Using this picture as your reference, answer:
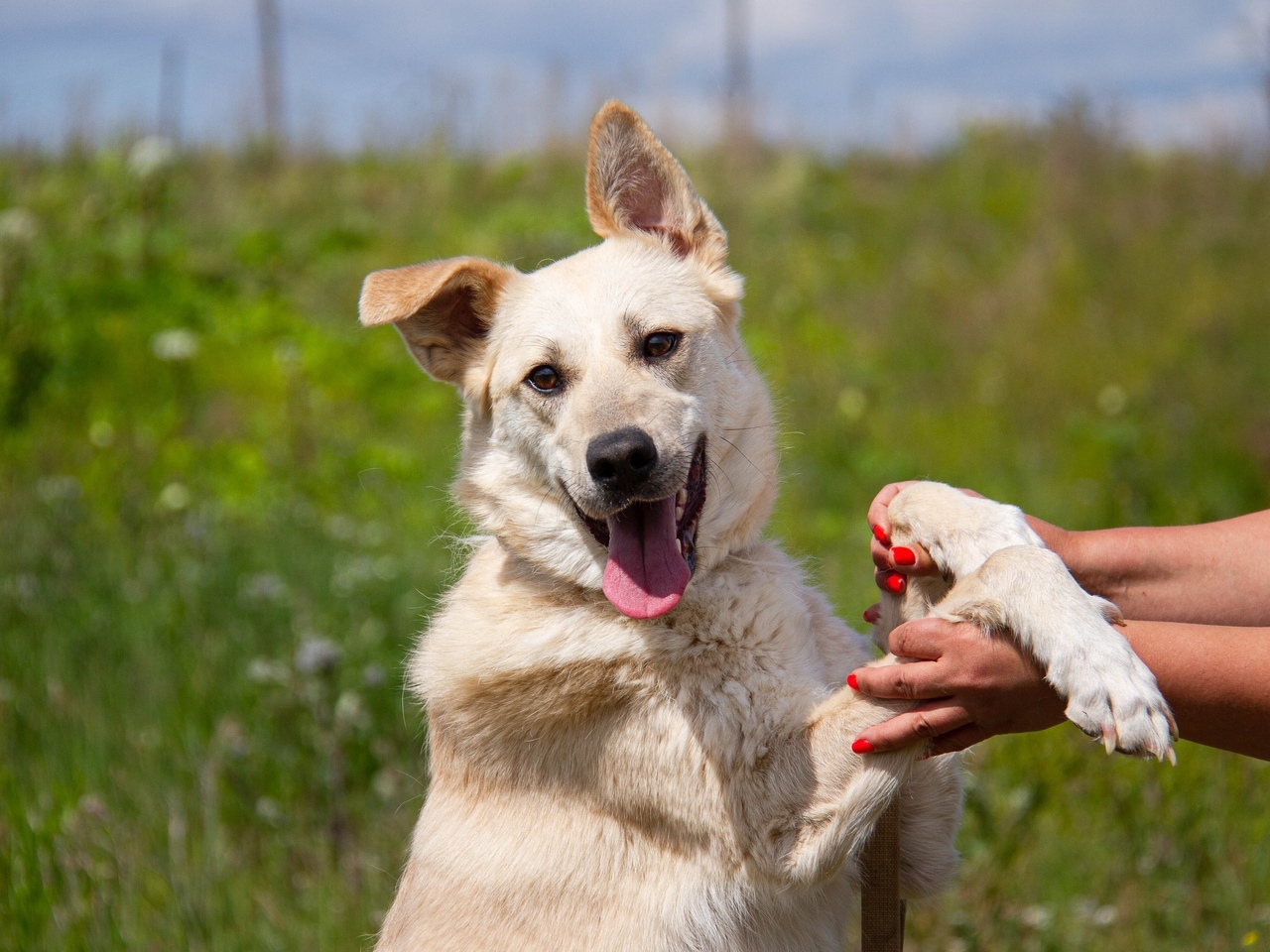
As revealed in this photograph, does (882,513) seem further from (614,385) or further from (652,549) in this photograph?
(614,385)

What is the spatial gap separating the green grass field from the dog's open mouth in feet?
1.98

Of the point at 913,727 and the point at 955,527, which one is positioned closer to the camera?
the point at 913,727

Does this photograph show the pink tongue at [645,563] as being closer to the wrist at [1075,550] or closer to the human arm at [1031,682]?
the human arm at [1031,682]

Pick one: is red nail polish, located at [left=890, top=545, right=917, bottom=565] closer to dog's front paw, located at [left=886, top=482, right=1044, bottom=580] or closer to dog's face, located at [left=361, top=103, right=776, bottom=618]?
dog's front paw, located at [left=886, top=482, right=1044, bottom=580]

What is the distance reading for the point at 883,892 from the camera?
219cm


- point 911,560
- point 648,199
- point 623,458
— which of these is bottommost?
point 911,560

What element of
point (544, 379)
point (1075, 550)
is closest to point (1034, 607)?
point (1075, 550)

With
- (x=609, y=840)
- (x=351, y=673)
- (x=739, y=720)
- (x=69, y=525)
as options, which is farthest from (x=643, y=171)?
(x=69, y=525)

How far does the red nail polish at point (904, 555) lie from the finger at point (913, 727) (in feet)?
1.07

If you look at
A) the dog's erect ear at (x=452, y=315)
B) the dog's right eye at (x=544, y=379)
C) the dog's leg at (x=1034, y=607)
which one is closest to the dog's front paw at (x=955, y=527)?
the dog's leg at (x=1034, y=607)

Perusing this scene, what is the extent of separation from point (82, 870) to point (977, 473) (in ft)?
18.4

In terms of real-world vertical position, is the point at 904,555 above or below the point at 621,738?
above

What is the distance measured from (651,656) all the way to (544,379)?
0.81 m

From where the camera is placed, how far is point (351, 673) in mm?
4242
